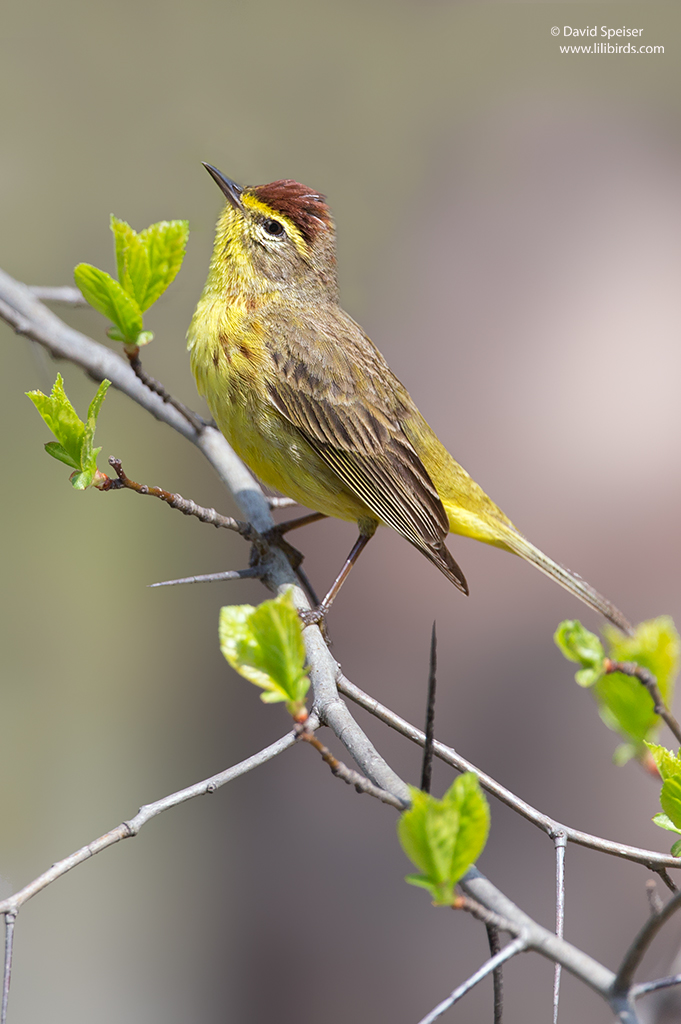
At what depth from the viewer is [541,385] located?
18.6 ft

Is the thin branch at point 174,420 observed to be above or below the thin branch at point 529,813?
above

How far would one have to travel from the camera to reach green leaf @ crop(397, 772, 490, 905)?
3.93 feet

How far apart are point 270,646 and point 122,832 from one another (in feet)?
1.60

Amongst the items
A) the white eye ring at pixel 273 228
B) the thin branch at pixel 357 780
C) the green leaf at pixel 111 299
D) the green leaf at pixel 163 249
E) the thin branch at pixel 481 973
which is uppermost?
the white eye ring at pixel 273 228

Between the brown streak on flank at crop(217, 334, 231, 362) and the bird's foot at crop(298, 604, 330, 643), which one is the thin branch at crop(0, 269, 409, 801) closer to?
the bird's foot at crop(298, 604, 330, 643)

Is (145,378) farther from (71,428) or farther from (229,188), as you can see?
(229,188)

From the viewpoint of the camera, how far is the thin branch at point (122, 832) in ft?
4.55

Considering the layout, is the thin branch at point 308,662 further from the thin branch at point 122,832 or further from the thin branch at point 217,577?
the thin branch at point 217,577

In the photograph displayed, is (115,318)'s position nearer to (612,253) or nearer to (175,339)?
(175,339)

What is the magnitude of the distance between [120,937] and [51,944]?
1.40 feet

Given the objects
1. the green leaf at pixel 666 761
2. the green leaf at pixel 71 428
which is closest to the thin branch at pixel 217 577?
the green leaf at pixel 71 428

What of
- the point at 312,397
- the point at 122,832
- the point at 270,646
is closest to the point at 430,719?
the point at 270,646

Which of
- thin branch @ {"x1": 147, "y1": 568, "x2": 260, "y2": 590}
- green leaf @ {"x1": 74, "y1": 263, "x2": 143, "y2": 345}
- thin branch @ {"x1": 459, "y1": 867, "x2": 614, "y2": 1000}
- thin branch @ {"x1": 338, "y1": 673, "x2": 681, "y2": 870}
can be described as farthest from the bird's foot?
thin branch @ {"x1": 459, "y1": 867, "x2": 614, "y2": 1000}

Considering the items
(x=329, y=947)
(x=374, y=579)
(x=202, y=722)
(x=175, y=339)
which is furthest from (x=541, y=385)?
(x=329, y=947)
